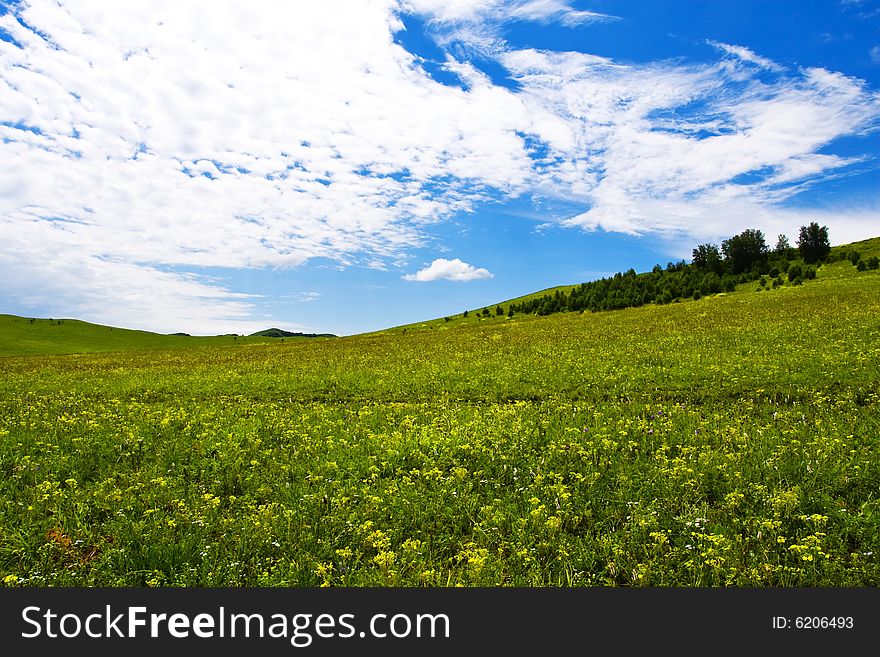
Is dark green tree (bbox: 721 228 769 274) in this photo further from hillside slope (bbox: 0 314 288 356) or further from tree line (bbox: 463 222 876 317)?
hillside slope (bbox: 0 314 288 356)

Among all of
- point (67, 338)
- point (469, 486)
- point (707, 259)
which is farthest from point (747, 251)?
point (67, 338)

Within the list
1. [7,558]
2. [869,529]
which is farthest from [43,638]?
[869,529]

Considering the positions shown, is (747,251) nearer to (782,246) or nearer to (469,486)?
(782,246)

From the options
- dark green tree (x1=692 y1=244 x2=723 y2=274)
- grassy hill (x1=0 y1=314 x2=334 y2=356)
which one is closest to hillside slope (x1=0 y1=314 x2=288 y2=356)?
grassy hill (x1=0 y1=314 x2=334 y2=356)

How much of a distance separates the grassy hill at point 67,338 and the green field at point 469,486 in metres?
78.5

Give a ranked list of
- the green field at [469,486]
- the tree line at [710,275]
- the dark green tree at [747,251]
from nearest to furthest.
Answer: the green field at [469,486] < the tree line at [710,275] < the dark green tree at [747,251]

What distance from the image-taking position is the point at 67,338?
321 feet

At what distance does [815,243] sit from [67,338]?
144m

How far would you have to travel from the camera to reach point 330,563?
22.5ft

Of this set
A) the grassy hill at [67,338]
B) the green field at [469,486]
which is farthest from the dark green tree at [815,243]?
the grassy hill at [67,338]

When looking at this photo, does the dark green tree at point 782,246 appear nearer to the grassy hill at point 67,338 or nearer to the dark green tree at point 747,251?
the dark green tree at point 747,251

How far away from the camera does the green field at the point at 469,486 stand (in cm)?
664

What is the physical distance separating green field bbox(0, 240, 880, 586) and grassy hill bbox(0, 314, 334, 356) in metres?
78.5

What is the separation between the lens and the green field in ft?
21.8
